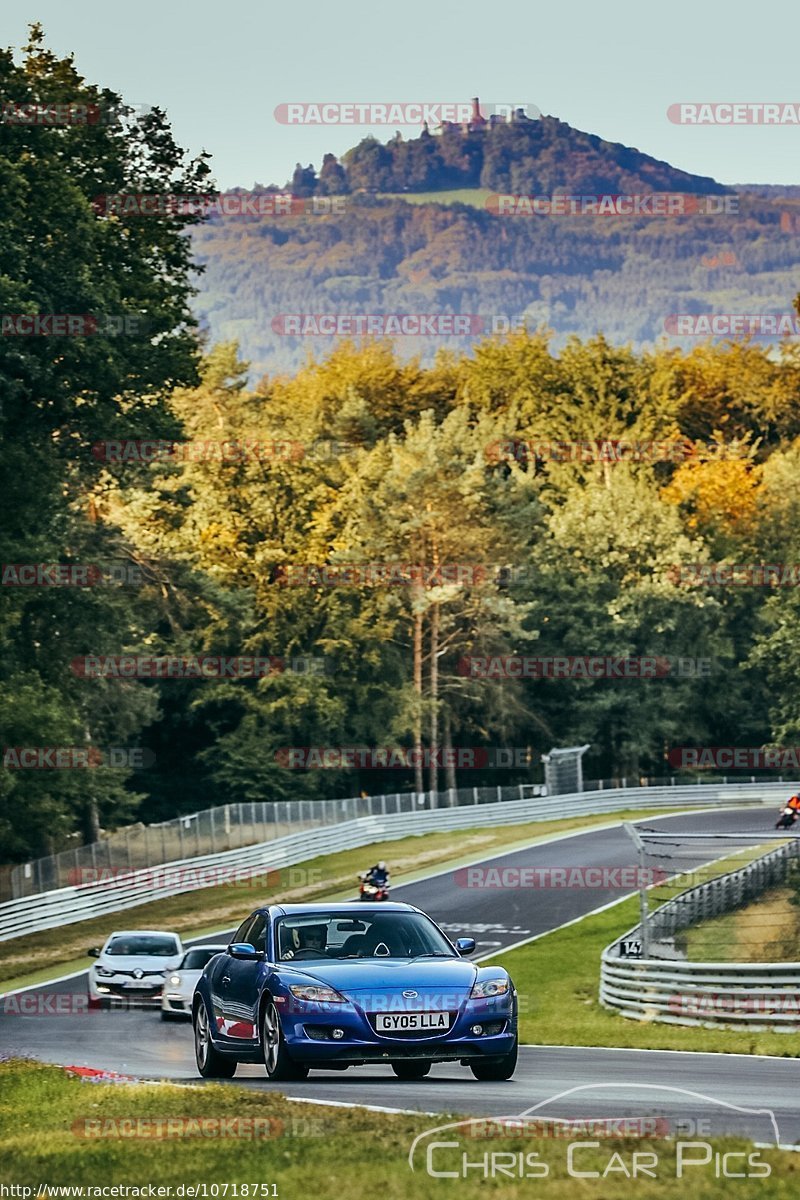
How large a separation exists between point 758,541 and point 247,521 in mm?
32803

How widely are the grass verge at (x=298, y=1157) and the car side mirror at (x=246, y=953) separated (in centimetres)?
170

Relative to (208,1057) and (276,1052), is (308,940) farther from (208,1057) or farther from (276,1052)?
(208,1057)

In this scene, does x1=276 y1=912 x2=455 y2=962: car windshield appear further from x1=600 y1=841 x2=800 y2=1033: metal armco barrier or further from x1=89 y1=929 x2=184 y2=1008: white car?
x1=89 y1=929 x2=184 y2=1008: white car

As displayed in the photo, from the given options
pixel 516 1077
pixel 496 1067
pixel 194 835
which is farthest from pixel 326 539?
pixel 496 1067

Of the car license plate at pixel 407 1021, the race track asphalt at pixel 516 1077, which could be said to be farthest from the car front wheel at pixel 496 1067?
the car license plate at pixel 407 1021

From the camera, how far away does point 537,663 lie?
94.8m

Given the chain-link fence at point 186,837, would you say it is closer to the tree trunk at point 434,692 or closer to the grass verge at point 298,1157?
the tree trunk at point 434,692

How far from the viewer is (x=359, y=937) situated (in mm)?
16094

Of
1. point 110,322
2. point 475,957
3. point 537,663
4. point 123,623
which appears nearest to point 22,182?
point 110,322

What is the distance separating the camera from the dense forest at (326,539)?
45938mm

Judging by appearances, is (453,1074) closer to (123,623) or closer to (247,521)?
(123,623)

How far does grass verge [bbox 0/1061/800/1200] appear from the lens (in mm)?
9539

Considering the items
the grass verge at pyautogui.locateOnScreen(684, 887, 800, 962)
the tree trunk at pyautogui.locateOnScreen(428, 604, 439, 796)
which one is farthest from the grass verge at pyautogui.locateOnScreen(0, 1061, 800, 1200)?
the tree trunk at pyautogui.locateOnScreen(428, 604, 439, 796)

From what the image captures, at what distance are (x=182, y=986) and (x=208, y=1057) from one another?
12163 millimetres
